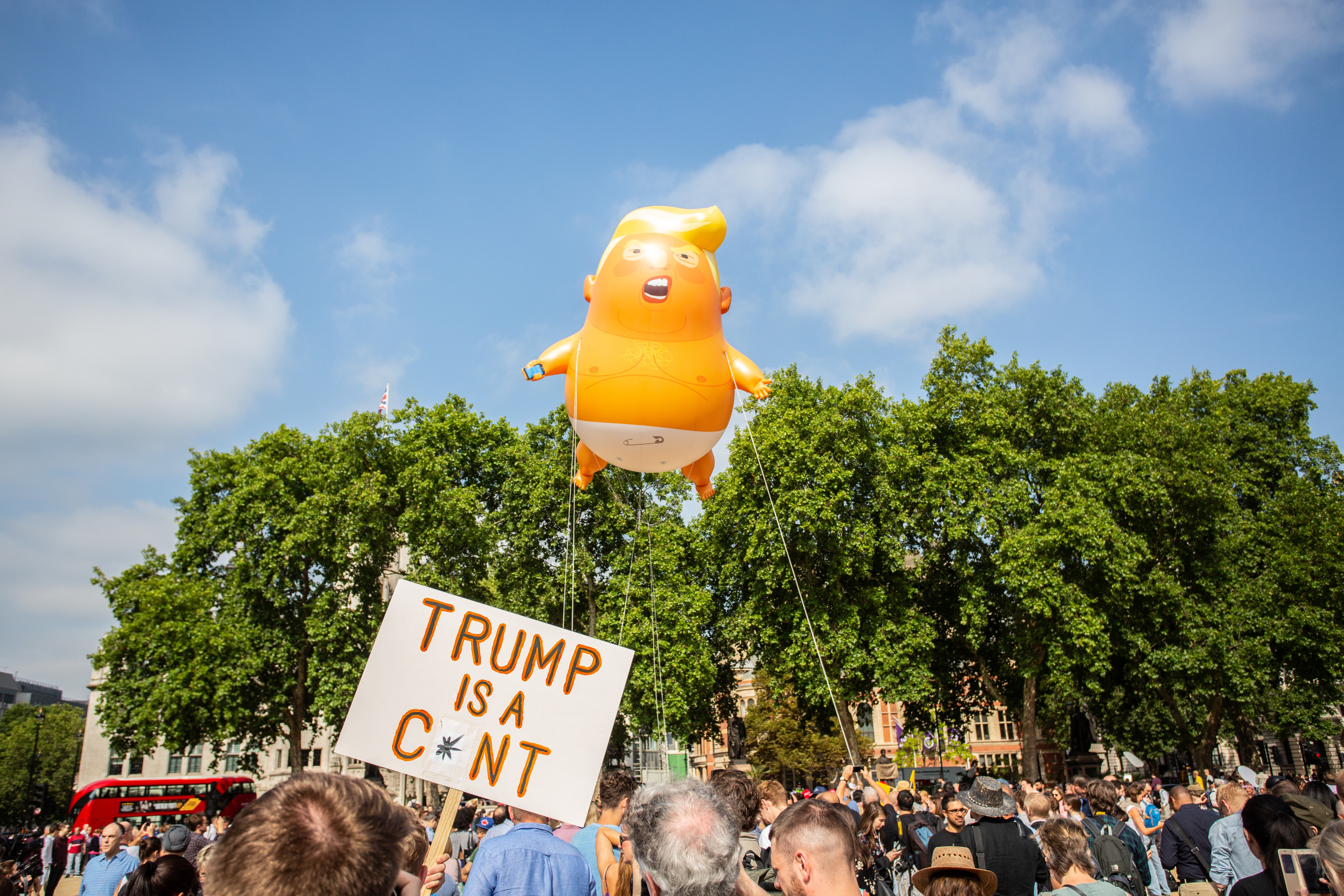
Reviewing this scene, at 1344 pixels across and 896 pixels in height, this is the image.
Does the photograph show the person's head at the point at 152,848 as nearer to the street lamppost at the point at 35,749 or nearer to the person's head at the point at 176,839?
the person's head at the point at 176,839

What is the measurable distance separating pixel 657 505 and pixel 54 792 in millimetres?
65134

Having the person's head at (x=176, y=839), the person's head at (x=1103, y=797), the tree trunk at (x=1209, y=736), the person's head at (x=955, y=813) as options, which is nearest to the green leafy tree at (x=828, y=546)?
the tree trunk at (x=1209, y=736)

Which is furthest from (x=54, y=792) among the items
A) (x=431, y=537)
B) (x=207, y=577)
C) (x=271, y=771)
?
(x=431, y=537)

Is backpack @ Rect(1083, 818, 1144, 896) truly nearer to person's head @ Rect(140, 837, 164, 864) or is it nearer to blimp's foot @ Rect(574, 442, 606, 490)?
blimp's foot @ Rect(574, 442, 606, 490)

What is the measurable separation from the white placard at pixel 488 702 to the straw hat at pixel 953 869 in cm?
156

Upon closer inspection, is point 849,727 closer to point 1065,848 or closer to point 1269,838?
point 1065,848

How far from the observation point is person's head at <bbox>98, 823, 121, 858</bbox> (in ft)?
24.6

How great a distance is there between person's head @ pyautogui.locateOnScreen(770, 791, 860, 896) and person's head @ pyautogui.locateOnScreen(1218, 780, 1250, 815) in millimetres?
5019

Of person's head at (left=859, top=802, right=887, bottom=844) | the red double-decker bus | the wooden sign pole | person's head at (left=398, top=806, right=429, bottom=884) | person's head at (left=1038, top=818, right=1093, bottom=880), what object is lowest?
→ the red double-decker bus

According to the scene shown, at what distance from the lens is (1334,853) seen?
270cm

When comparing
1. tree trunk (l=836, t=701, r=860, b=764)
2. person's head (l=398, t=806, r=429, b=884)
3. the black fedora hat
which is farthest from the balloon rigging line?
person's head (l=398, t=806, r=429, b=884)

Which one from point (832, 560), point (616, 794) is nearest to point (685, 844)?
point (616, 794)

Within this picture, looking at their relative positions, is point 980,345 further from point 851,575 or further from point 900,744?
point 900,744

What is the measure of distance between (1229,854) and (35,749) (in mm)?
54331
